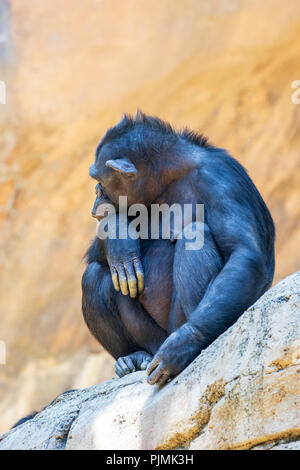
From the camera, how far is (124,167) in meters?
3.31

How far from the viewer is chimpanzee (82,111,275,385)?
2.93 meters

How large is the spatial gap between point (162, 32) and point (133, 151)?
13.8ft

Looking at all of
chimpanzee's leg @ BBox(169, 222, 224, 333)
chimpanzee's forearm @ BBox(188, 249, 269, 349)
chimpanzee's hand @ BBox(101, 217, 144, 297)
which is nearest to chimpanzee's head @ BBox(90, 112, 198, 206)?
chimpanzee's hand @ BBox(101, 217, 144, 297)

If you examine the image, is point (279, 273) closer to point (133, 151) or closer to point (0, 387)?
point (0, 387)

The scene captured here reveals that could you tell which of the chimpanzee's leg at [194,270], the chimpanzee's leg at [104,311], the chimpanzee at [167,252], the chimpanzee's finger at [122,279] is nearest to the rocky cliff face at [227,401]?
the chimpanzee at [167,252]

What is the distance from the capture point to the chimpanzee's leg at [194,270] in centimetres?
296

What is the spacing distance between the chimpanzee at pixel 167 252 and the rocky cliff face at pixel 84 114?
A: 3801 millimetres

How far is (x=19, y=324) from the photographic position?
7359 millimetres

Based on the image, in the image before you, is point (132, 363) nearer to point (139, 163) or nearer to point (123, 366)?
point (123, 366)

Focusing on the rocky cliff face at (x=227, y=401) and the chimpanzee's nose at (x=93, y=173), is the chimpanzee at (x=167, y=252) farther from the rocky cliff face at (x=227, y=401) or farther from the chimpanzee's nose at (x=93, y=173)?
the rocky cliff face at (x=227, y=401)

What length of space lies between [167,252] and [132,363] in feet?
1.60

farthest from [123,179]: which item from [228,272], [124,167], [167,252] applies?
[228,272]

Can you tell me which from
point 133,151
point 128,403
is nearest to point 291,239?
point 133,151

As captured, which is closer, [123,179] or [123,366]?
[123,366]
